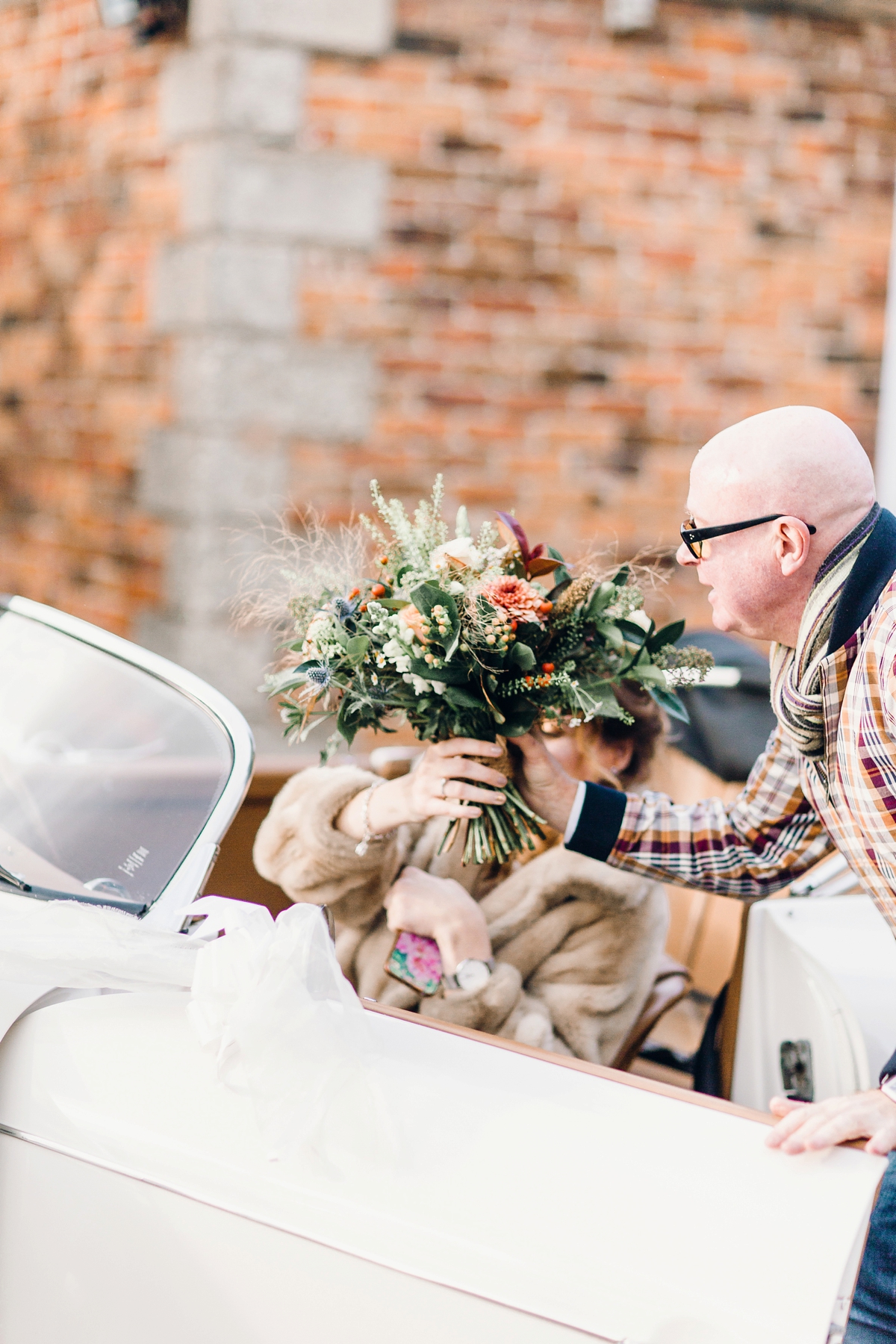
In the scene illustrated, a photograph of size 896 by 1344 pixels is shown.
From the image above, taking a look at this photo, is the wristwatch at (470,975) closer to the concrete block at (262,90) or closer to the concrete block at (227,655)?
Answer: the concrete block at (227,655)

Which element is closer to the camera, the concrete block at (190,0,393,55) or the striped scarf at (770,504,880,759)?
the striped scarf at (770,504,880,759)

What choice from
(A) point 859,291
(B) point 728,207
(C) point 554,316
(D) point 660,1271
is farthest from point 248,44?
(D) point 660,1271

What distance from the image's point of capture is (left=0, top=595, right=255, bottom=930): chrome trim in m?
1.63

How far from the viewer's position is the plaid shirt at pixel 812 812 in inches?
56.9

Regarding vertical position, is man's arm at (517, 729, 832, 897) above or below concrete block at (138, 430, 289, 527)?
below

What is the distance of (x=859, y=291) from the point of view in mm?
4426

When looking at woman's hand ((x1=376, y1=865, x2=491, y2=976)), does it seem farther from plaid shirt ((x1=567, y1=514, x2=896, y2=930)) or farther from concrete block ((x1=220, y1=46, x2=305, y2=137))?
concrete block ((x1=220, y1=46, x2=305, y2=137))

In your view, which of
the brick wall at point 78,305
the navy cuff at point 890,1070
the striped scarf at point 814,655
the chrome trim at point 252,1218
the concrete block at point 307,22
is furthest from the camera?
the brick wall at point 78,305

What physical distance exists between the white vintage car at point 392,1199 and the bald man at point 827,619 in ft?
0.49

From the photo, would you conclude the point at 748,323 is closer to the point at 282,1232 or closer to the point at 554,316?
the point at 554,316

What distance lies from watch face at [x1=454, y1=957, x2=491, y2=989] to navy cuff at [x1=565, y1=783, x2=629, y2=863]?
0.29 metres

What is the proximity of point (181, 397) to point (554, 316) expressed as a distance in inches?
58.7

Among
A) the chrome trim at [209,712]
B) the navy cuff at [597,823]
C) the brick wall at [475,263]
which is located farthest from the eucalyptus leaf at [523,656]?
the brick wall at [475,263]

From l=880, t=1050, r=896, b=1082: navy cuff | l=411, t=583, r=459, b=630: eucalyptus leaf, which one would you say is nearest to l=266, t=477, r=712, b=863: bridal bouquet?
l=411, t=583, r=459, b=630: eucalyptus leaf
